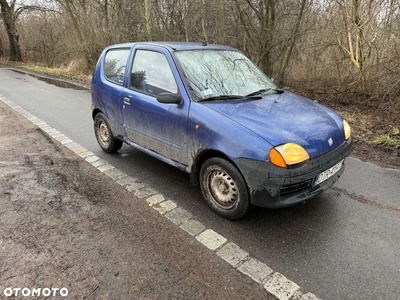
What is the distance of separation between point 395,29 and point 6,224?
9.58m

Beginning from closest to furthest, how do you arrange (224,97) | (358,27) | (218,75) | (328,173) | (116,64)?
(328,173)
(224,97)
(218,75)
(116,64)
(358,27)

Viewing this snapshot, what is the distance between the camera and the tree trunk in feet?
85.8

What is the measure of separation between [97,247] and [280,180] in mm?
1823

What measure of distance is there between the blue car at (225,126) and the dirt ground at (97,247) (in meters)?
0.70

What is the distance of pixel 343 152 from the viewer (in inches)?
126

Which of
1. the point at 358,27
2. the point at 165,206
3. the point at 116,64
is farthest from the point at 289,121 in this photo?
the point at 358,27

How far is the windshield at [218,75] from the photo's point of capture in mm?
3461

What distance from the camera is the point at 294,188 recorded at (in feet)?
9.36

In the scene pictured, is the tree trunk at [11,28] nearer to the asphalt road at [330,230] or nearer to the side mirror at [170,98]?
the asphalt road at [330,230]

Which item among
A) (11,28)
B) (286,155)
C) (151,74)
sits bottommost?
(286,155)

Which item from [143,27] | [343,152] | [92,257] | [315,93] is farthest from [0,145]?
[143,27]

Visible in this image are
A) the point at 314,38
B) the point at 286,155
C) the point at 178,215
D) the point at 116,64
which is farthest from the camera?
the point at 314,38

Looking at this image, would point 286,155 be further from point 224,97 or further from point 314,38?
point 314,38

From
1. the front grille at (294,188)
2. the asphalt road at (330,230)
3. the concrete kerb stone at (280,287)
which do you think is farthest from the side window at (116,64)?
the concrete kerb stone at (280,287)
